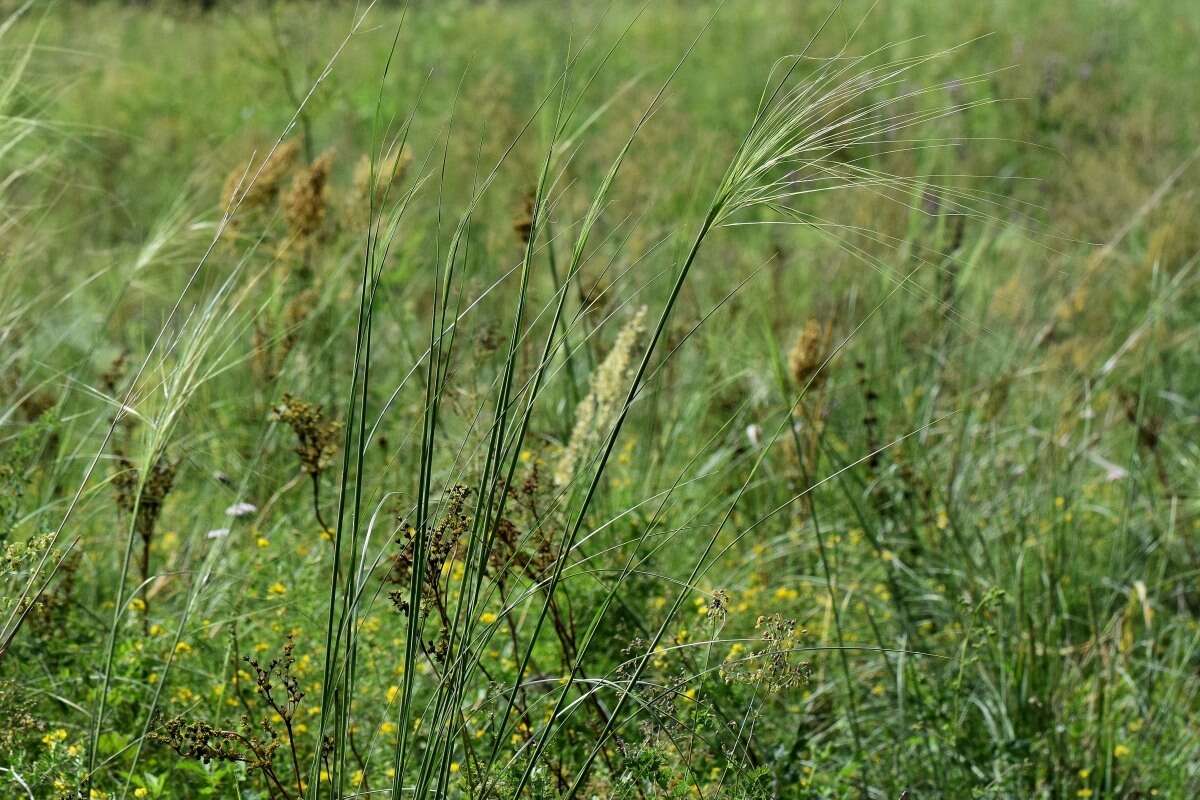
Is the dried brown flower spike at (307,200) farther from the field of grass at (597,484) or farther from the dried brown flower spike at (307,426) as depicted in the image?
the dried brown flower spike at (307,426)

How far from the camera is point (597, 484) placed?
6.01ft

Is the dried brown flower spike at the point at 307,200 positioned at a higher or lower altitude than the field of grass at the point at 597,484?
higher

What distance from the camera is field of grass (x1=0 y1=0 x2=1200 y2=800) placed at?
5.23ft

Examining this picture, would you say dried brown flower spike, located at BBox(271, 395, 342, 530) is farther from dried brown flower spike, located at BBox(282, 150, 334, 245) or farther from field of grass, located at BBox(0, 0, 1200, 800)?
dried brown flower spike, located at BBox(282, 150, 334, 245)

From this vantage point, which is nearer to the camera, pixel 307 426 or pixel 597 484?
pixel 597 484

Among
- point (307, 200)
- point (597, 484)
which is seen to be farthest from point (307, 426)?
point (307, 200)

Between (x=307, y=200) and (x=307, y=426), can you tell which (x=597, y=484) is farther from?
(x=307, y=200)

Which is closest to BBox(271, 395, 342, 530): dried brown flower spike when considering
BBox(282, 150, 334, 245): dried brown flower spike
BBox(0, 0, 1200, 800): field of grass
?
BBox(0, 0, 1200, 800): field of grass

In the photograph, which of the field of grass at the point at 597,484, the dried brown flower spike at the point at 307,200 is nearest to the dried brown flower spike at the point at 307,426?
the field of grass at the point at 597,484

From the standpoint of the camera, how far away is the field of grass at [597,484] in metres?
1.59

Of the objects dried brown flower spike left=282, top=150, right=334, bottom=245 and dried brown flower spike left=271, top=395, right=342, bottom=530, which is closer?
dried brown flower spike left=271, top=395, right=342, bottom=530

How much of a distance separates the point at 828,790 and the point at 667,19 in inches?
335

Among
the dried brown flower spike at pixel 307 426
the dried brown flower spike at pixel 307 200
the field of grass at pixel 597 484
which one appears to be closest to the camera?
the field of grass at pixel 597 484

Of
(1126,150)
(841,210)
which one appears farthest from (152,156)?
(1126,150)
